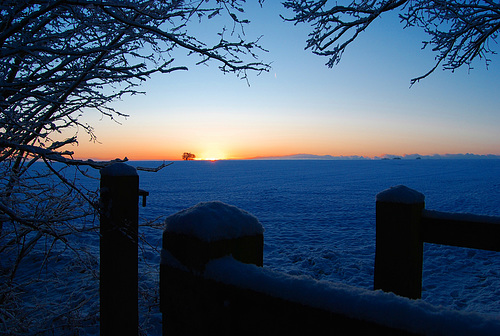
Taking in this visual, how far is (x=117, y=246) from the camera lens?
6.67 feet

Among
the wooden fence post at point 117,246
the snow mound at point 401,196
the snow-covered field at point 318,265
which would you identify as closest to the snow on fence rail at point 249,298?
the snow mound at point 401,196

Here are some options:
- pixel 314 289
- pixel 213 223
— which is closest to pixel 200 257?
pixel 213 223

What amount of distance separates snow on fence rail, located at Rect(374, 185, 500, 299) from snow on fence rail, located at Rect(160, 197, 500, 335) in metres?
0.93

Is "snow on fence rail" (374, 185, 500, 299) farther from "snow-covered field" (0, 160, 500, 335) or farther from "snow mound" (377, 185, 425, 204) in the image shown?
"snow-covered field" (0, 160, 500, 335)

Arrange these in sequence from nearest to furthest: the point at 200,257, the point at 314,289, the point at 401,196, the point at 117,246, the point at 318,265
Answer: the point at 314,289
the point at 200,257
the point at 401,196
the point at 117,246
the point at 318,265

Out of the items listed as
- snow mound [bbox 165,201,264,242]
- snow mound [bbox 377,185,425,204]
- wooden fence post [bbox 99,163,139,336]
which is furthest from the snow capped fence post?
wooden fence post [bbox 99,163,139,336]

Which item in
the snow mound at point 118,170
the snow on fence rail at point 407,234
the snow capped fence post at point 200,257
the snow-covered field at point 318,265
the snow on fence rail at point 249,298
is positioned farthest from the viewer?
the snow-covered field at point 318,265

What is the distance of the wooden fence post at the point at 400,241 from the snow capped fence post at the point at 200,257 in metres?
0.92

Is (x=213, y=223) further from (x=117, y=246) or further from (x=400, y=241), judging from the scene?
(x=117, y=246)

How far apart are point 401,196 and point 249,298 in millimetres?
1130

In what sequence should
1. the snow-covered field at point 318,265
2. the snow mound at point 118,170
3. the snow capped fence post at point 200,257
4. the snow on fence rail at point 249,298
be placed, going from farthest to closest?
the snow-covered field at point 318,265 < the snow mound at point 118,170 < the snow capped fence post at point 200,257 < the snow on fence rail at point 249,298

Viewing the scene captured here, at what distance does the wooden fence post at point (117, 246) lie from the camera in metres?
2.02

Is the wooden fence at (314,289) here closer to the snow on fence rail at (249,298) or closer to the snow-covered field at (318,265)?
the snow on fence rail at (249,298)

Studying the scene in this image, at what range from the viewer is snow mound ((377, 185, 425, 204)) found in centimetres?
161
